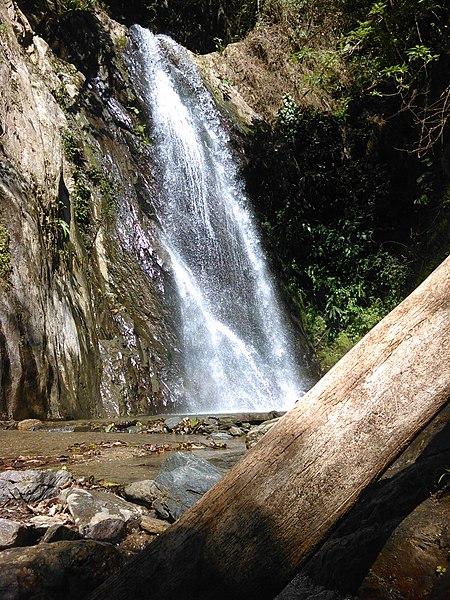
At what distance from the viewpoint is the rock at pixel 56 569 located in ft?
5.94

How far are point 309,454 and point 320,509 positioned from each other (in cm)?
15

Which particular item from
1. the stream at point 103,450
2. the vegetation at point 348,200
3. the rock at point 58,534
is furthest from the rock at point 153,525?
the vegetation at point 348,200

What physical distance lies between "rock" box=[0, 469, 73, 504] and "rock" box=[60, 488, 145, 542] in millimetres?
161

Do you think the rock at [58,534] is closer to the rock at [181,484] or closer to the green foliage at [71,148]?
the rock at [181,484]

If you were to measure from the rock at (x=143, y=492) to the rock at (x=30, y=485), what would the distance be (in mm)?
373

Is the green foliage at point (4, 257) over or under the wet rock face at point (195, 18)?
under

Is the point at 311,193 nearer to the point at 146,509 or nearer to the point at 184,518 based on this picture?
the point at 146,509

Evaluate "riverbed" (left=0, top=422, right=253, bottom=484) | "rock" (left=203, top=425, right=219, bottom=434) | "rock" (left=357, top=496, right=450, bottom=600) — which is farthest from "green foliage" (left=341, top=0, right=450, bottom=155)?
"rock" (left=357, top=496, right=450, bottom=600)

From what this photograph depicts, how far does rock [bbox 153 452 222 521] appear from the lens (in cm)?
276

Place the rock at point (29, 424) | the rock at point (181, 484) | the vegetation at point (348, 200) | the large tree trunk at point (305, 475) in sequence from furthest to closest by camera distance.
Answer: the vegetation at point (348, 200) → the rock at point (29, 424) → the rock at point (181, 484) → the large tree trunk at point (305, 475)

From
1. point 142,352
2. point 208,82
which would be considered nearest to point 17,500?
point 142,352

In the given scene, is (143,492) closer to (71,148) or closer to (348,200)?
(71,148)

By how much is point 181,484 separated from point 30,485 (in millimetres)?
810

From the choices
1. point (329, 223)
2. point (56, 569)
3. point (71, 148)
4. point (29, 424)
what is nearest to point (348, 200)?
point (329, 223)
